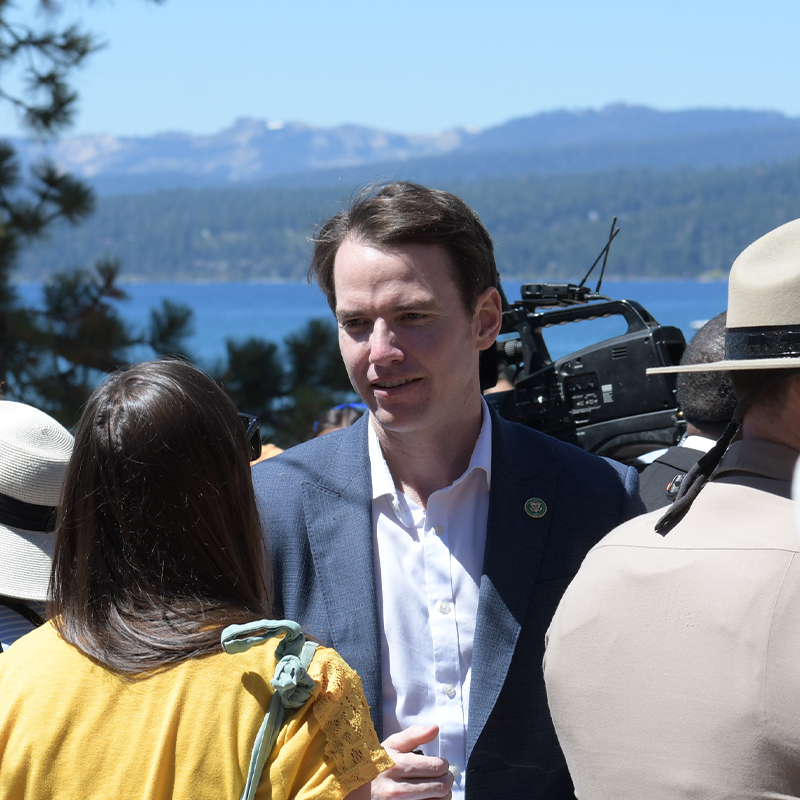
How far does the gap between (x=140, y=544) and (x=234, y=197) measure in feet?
486

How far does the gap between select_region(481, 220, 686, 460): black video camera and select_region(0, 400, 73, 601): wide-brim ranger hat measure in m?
1.35

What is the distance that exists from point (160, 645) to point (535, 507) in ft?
2.89

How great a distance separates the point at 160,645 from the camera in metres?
1.19

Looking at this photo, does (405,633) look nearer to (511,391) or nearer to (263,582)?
(263,582)

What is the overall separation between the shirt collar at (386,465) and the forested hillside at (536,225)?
68.5 metres

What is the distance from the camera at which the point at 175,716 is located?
114cm

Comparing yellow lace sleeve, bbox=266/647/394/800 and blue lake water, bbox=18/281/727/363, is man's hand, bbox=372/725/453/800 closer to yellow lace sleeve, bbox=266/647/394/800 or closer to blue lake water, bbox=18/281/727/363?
yellow lace sleeve, bbox=266/647/394/800

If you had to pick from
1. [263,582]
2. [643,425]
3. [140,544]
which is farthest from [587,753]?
[643,425]

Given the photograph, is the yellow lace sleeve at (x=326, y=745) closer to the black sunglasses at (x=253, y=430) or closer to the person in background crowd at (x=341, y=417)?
the black sunglasses at (x=253, y=430)

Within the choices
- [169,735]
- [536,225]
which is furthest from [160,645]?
[536,225]

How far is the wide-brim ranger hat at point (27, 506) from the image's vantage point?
182 centimetres

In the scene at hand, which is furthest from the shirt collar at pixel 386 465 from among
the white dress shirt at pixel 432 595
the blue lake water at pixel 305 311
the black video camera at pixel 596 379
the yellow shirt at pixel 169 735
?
the blue lake water at pixel 305 311

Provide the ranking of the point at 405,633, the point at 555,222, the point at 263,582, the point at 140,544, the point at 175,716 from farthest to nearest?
the point at 555,222
the point at 405,633
the point at 263,582
the point at 140,544
the point at 175,716

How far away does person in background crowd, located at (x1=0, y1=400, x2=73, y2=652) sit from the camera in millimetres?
1823
